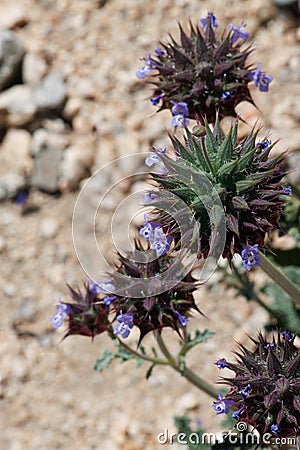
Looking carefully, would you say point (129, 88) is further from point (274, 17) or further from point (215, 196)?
point (215, 196)

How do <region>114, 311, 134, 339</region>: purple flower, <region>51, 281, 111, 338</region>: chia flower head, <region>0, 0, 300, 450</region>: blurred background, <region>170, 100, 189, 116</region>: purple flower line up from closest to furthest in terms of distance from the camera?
<region>114, 311, 134, 339</region>: purple flower < <region>170, 100, 189, 116</region>: purple flower < <region>51, 281, 111, 338</region>: chia flower head < <region>0, 0, 300, 450</region>: blurred background

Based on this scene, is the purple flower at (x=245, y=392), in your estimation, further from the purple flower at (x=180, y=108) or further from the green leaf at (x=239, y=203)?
the purple flower at (x=180, y=108)

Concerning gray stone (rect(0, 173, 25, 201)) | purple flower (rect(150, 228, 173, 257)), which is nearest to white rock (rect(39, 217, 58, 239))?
gray stone (rect(0, 173, 25, 201))

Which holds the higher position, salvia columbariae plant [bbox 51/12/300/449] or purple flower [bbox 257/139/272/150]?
purple flower [bbox 257/139/272/150]

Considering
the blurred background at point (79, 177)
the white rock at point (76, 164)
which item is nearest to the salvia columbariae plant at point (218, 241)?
the blurred background at point (79, 177)

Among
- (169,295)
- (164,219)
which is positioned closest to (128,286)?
(169,295)

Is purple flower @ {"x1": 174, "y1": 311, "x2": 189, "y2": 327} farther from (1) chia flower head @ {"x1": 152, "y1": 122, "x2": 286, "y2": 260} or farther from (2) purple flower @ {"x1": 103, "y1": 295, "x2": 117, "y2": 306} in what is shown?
(1) chia flower head @ {"x1": 152, "y1": 122, "x2": 286, "y2": 260}
